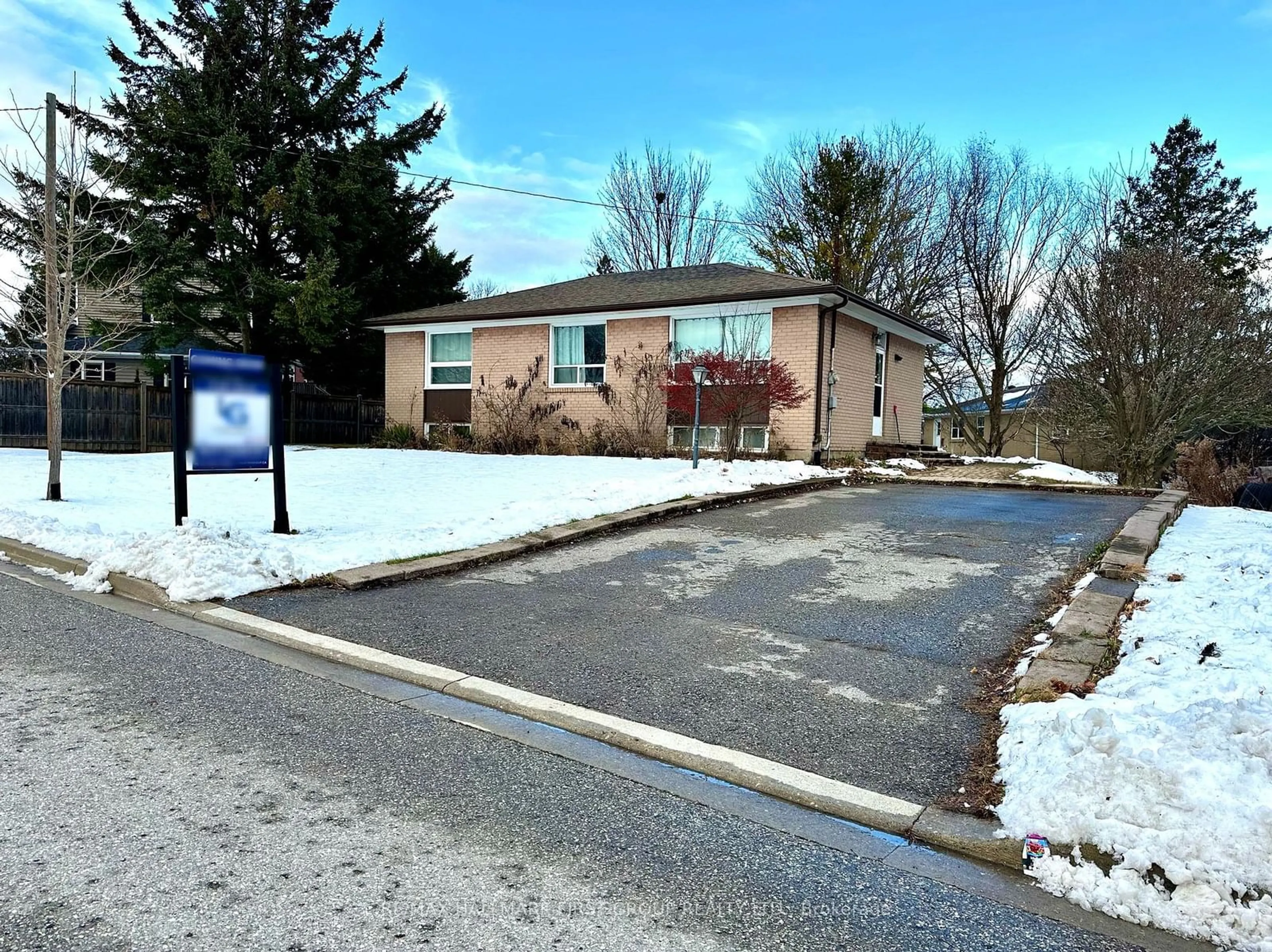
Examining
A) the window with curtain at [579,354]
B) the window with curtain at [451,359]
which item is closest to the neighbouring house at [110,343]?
the window with curtain at [451,359]

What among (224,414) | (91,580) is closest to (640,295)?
(224,414)

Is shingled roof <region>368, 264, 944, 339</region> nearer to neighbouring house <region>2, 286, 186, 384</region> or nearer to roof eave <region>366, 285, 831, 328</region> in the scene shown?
A: roof eave <region>366, 285, 831, 328</region>

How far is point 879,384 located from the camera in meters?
19.5

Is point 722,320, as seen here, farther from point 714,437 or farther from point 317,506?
point 317,506

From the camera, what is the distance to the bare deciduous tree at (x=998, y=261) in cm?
A: 2777

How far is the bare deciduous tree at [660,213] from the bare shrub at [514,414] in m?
16.4

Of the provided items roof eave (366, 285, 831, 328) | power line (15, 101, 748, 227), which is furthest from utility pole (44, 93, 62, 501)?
roof eave (366, 285, 831, 328)

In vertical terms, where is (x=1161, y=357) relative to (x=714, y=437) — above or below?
above

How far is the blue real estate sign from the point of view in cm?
743

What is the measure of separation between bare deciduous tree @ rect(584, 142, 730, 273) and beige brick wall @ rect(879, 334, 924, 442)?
14468 millimetres

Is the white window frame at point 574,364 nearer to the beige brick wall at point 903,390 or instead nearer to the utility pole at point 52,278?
the beige brick wall at point 903,390

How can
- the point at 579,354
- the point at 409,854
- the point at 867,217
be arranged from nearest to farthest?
the point at 409,854 → the point at 579,354 → the point at 867,217

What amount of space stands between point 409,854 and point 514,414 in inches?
670

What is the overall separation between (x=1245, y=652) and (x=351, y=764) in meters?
4.40
